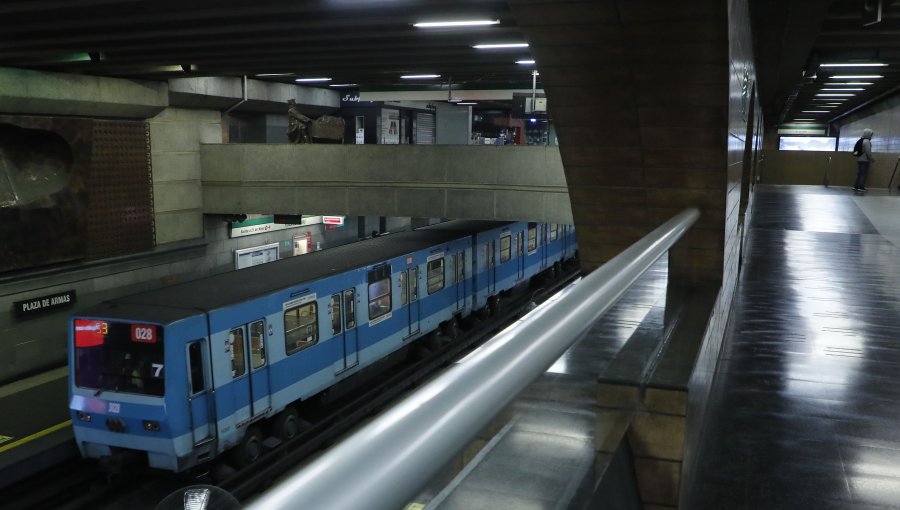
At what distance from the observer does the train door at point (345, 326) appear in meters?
10.7

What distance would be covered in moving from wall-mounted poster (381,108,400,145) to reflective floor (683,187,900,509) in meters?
19.4

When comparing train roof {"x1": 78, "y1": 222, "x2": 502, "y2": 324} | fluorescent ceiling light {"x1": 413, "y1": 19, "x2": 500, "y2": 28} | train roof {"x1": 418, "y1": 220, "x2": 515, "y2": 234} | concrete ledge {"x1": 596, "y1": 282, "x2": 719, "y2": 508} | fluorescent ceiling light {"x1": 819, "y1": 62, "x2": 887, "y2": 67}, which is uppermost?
fluorescent ceiling light {"x1": 413, "y1": 19, "x2": 500, "y2": 28}

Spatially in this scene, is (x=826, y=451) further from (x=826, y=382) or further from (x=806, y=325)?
(x=806, y=325)

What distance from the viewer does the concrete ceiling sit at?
9422 mm

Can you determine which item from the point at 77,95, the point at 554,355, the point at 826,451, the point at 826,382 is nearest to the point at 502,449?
the point at 554,355

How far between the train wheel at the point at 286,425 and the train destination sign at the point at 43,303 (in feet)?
22.1

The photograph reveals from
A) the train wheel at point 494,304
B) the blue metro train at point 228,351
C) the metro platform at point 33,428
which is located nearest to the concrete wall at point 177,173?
the metro platform at point 33,428

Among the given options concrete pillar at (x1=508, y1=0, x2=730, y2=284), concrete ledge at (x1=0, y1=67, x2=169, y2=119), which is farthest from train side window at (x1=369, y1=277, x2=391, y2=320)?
concrete ledge at (x1=0, y1=67, x2=169, y2=119)

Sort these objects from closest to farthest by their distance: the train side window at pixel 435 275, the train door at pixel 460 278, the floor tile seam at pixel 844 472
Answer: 1. the floor tile seam at pixel 844 472
2. the train side window at pixel 435 275
3. the train door at pixel 460 278

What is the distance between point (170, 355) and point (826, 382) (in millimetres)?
6519

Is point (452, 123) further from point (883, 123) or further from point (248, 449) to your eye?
point (248, 449)

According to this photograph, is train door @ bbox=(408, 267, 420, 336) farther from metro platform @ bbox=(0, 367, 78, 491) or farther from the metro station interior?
metro platform @ bbox=(0, 367, 78, 491)

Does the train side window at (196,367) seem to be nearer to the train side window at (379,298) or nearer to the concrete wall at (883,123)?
the train side window at (379,298)

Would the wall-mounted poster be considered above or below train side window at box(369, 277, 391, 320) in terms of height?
above
